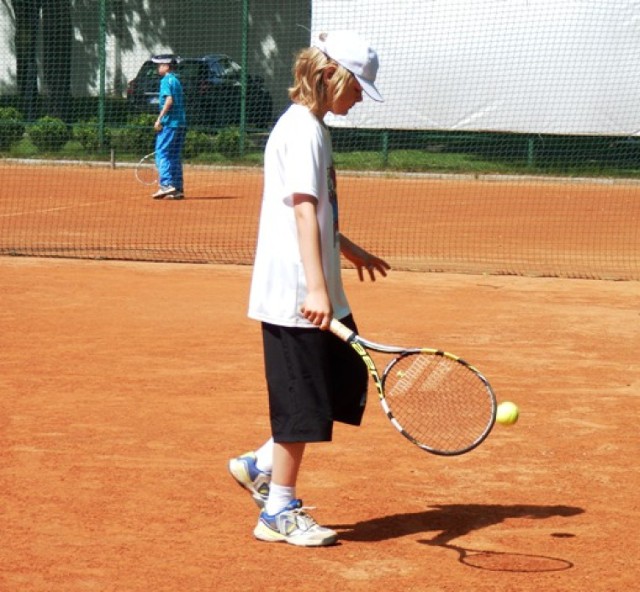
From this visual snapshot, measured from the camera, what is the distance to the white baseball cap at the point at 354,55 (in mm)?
4566

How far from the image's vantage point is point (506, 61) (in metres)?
24.2

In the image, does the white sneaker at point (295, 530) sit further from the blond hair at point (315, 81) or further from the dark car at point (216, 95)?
the dark car at point (216, 95)

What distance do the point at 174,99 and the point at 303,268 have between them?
1394 centimetres

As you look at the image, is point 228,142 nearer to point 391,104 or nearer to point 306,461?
point 391,104

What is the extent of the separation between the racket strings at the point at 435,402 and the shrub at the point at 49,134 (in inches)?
822

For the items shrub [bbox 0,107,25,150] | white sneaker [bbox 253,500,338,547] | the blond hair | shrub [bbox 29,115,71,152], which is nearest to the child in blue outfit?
shrub [bbox 29,115,71,152]

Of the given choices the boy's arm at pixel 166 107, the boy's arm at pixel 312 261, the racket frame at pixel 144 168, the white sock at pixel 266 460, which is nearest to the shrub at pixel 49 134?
the racket frame at pixel 144 168

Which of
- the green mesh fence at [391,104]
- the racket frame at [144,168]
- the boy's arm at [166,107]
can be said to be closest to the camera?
the boy's arm at [166,107]

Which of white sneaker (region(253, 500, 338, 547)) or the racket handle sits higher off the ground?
the racket handle

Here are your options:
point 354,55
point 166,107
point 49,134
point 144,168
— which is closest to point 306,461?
point 354,55

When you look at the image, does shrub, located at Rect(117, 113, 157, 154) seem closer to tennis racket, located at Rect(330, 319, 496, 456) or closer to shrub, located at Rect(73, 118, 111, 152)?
shrub, located at Rect(73, 118, 111, 152)

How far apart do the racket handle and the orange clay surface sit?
781 mm

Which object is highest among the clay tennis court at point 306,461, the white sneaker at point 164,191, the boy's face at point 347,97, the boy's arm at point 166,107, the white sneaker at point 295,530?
the boy's face at point 347,97

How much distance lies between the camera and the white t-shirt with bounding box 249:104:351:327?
457 centimetres
